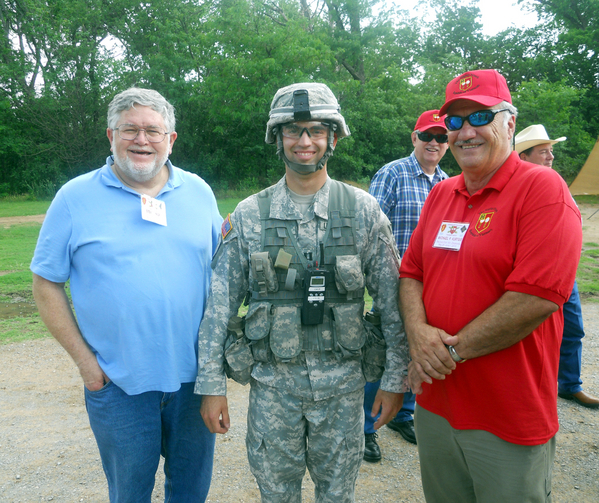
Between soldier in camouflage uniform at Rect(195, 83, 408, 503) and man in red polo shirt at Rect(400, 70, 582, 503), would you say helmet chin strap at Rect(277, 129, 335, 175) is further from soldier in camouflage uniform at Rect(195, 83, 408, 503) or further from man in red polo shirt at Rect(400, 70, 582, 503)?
man in red polo shirt at Rect(400, 70, 582, 503)

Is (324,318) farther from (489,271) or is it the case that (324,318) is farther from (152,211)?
(152,211)

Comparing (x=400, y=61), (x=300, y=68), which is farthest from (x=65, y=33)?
(x=400, y=61)

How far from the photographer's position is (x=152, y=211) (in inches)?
88.1

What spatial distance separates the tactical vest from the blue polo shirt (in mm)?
380

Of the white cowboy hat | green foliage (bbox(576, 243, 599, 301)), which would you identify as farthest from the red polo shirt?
green foliage (bbox(576, 243, 599, 301))

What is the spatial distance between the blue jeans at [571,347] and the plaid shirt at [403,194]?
160 cm

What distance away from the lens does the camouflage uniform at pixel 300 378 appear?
2.22 metres

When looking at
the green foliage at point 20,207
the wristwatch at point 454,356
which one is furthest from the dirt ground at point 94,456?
the green foliage at point 20,207

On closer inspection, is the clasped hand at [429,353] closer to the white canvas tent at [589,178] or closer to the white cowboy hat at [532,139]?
the white cowboy hat at [532,139]

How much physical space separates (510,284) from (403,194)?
6.29ft

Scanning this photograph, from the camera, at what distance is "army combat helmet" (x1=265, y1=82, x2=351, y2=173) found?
215 centimetres

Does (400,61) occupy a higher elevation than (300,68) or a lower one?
higher

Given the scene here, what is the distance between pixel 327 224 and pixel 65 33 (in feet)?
94.5

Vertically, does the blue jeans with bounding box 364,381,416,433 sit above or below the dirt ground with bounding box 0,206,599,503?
above
